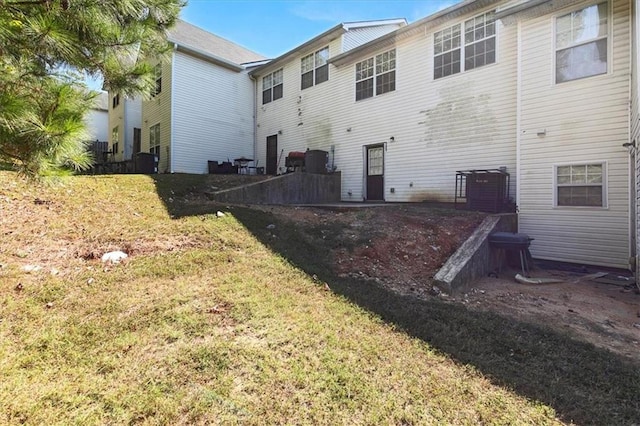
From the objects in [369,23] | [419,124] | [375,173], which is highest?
[369,23]

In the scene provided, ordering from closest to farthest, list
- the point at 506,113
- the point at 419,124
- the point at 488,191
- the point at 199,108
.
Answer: the point at 488,191 < the point at 506,113 < the point at 419,124 < the point at 199,108

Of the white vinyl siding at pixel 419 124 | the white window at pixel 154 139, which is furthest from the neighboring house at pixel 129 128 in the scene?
the white vinyl siding at pixel 419 124

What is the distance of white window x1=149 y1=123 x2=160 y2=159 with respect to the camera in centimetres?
1541

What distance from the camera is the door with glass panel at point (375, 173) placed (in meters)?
11.5

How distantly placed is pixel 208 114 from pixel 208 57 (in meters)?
2.29

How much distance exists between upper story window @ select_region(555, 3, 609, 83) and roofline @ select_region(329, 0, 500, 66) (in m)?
2.06

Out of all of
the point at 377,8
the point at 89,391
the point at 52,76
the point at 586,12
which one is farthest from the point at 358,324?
the point at 377,8

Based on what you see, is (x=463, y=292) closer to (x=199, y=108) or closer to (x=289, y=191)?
(x=289, y=191)

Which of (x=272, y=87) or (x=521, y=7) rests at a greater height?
(x=272, y=87)

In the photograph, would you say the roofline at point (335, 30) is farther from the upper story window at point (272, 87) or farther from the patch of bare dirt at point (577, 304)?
the patch of bare dirt at point (577, 304)

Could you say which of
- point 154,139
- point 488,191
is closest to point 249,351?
point 488,191

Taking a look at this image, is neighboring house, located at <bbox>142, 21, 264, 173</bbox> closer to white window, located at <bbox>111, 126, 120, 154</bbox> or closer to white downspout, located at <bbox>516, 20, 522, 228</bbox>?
white window, located at <bbox>111, 126, 120, 154</bbox>

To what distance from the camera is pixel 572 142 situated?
7.34 meters

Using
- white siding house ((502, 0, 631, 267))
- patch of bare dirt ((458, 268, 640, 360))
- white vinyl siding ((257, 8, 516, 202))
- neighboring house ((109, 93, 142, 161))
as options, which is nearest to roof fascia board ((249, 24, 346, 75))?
white vinyl siding ((257, 8, 516, 202))
